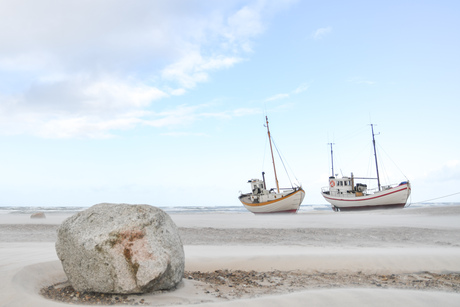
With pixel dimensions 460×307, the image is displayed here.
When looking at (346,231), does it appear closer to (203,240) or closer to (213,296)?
(203,240)

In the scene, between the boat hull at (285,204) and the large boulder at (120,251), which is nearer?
the large boulder at (120,251)

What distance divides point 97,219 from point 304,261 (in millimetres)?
4705

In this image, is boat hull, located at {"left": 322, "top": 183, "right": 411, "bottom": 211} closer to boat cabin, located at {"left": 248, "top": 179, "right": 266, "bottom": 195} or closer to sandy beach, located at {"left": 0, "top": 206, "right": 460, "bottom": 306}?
→ boat cabin, located at {"left": 248, "top": 179, "right": 266, "bottom": 195}

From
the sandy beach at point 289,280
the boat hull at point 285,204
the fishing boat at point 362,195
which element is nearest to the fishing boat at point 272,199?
the boat hull at point 285,204

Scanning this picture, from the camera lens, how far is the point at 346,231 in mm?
15336

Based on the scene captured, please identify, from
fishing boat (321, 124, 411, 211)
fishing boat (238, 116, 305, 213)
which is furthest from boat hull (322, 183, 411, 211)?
fishing boat (238, 116, 305, 213)

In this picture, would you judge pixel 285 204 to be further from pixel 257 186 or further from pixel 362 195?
pixel 362 195

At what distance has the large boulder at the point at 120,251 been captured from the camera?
16.6 feet

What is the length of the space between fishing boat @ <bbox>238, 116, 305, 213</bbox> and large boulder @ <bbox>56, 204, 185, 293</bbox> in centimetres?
3609

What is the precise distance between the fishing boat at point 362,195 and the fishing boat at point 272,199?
31.6ft

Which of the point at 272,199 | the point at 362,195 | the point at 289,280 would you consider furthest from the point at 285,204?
the point at 289,280

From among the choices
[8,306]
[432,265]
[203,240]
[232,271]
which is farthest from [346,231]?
[8,306]

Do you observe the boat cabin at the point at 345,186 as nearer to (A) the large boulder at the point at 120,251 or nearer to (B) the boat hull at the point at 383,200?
(B) the boat hull at the point at 383,200

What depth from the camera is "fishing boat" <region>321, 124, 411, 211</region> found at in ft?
148
